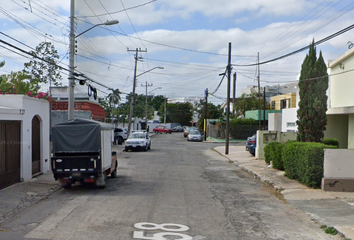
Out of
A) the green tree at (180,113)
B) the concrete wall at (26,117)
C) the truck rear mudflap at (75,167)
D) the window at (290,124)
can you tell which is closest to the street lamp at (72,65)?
the concrete wall at (26,117)

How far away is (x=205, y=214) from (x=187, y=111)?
349 ft

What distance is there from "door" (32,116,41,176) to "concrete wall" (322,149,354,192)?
11.5m

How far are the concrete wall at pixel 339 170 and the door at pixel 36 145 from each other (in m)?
11.5

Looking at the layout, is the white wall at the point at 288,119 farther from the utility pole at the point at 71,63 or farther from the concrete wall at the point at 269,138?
the utility pole at the point at 71,63

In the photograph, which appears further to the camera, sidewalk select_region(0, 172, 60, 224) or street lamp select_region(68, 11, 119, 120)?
street lamp select_region(68, 11, 119, 120)

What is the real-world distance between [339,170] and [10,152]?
1147cm

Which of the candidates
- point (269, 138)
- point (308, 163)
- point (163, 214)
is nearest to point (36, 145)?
point (163, 214)

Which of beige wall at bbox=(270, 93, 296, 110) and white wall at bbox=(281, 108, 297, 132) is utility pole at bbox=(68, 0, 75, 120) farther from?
beige wall at bbox=(270, 93, 296, 110)

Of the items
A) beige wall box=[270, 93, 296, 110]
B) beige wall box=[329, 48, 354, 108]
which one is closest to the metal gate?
beige wall box=[329, 48, 354, 108]

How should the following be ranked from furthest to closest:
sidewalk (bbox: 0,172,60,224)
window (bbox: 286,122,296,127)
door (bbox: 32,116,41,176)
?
window (bbox: 286,122,296,127) → door (bbox: 32,116,41,176) → sidewalk (bbox: 0,172,60,224)

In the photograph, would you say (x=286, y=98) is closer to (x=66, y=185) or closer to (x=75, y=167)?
Result: (x=66, y=185)

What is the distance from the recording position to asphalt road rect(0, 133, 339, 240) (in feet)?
26.6

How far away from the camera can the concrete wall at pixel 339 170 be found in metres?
13.2

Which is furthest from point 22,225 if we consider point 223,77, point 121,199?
point 223,77
